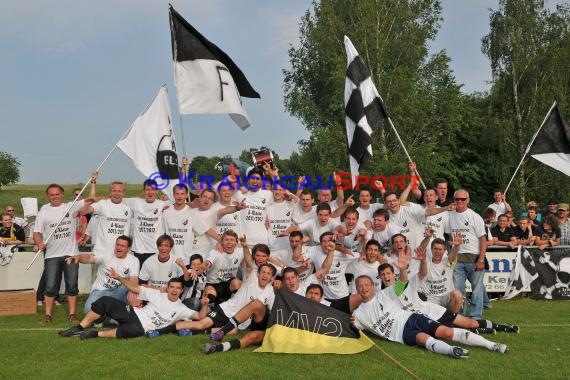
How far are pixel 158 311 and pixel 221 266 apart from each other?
55.4 inches

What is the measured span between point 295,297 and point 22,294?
5.41 m

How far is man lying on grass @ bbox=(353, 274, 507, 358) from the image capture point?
283 inches

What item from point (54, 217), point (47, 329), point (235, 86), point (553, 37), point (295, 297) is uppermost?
point (553, 37)

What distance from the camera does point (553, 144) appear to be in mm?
12539

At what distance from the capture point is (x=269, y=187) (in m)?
10.9

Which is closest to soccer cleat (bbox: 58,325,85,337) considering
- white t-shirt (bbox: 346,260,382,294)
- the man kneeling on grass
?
the man kneeling on grass

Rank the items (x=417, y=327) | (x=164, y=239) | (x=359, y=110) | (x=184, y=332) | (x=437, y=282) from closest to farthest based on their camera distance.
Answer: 1. (x=417, y=327)
2. (x=184, y=332)
3. (x=437, y=282)
4. (x=164, y=239)
5. (x=359, y=110)

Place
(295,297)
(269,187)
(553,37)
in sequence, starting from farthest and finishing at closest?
1. (553,37)
2. (269,187)
3. (295,297)

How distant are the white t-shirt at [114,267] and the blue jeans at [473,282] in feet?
17.7

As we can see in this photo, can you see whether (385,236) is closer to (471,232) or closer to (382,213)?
(382,213)

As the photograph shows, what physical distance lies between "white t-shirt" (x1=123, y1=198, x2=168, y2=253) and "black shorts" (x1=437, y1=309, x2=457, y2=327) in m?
4.88

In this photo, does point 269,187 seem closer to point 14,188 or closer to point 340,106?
point 340,106

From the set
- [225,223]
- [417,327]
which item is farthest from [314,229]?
[417,327]

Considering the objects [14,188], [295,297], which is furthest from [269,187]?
[14,188]
